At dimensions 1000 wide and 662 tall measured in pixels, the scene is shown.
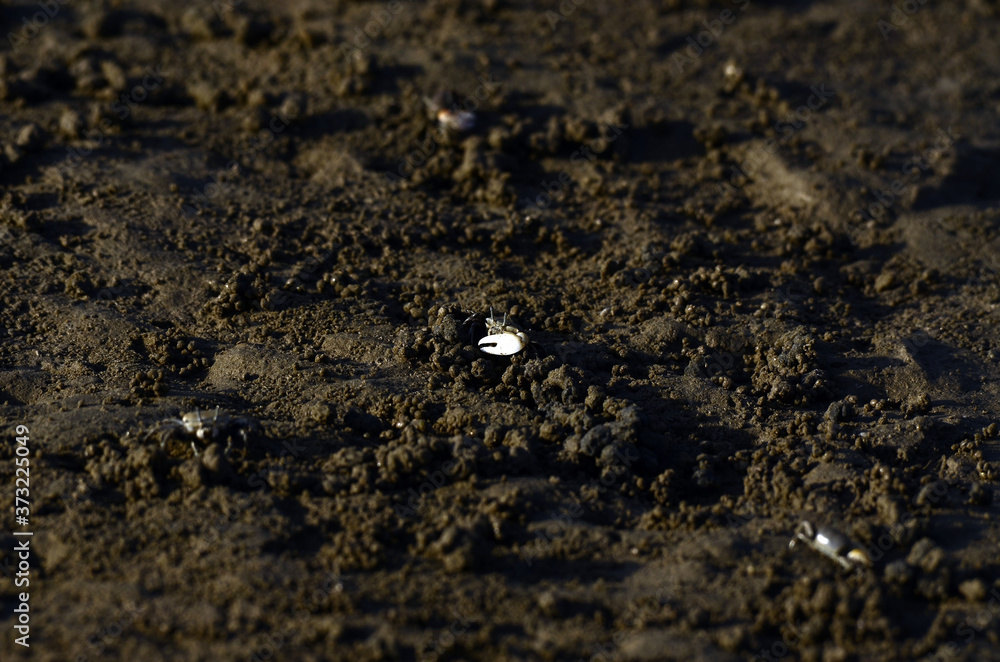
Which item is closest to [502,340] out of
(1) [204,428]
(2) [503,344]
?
(2) [503,344]

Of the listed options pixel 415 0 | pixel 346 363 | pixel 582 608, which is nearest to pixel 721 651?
pixel 582 608

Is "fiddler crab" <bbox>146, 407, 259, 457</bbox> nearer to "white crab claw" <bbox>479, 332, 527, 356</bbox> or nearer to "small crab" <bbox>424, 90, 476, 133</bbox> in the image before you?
"white crab claw" <bbox>479, 332, 527, 356</bbox>

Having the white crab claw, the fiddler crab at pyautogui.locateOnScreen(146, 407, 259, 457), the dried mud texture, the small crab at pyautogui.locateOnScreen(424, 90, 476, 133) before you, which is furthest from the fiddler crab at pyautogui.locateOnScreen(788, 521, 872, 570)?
the small crab at pyautogui.locateOnScreen(424, 90, 476, 133)

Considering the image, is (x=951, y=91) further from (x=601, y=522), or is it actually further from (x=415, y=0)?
(x=601, y=522)

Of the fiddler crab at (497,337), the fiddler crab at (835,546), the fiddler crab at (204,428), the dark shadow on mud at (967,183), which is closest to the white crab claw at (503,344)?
the fiddler crab at (497,337)

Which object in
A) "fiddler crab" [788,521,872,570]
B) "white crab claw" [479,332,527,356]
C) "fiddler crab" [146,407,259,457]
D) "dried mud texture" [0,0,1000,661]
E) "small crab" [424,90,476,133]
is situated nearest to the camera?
"dried mud texture" [0,0,1000,661]

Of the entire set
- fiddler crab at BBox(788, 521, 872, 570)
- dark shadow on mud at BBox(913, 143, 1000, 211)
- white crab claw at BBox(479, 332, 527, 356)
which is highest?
dark shadow on mud at BBox(913, 143, 1000, 211)

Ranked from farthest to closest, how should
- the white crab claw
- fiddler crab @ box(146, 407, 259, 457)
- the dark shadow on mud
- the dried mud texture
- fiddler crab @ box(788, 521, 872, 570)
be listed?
1. the dark shadow on mud
2. the white crab claw
3. fiddler crab @ box(146, 407, 259, 457)
4. fiddler crab @ box(788, 521, 872, 570)
5. the dried mud texture

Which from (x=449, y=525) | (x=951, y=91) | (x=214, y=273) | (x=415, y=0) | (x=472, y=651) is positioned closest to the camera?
(x=472, y=651)
